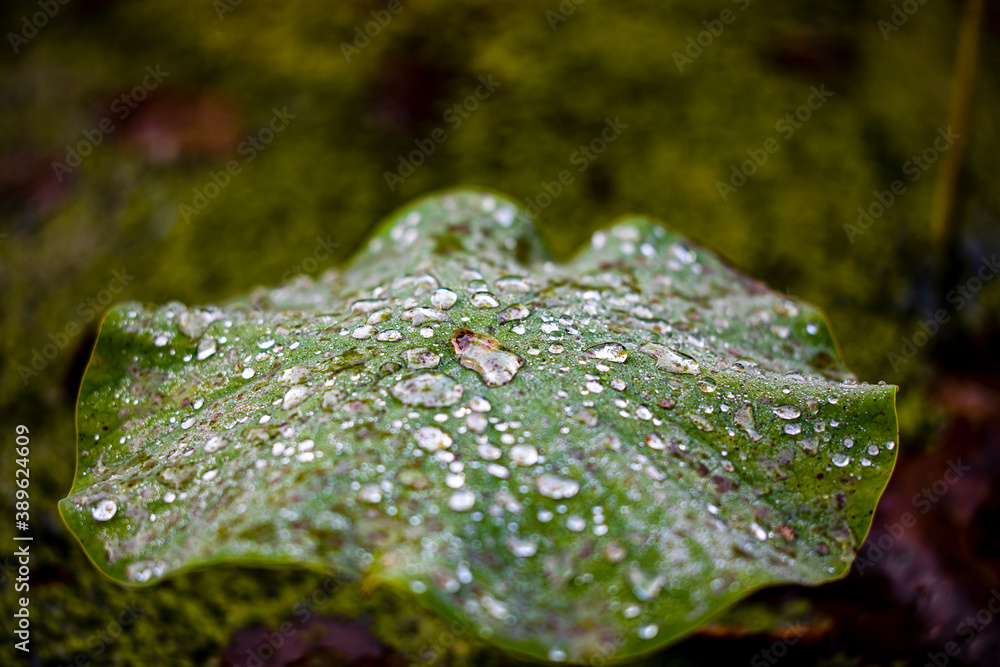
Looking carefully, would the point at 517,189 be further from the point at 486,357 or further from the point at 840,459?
the point at 840,459

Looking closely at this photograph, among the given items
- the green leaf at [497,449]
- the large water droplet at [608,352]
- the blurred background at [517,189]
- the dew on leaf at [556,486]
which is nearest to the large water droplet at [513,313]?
the green leaf at [497,449]

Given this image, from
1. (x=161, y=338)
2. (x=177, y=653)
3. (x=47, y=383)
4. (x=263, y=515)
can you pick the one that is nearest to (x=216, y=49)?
(x=47, y=383)

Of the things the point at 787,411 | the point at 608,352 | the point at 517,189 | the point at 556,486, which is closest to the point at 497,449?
the point at 556,486

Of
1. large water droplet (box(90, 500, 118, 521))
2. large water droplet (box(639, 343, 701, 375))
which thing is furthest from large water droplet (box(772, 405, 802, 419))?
large water droplet (box(90, 500, 118, 521))

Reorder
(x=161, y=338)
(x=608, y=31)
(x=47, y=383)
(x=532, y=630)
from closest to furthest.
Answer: (x=532, y=630) < (x=161, y=338) < (x=47, y=383) < (x=608, y=31)

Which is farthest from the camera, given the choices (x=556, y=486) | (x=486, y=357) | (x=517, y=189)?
(x=517, y=189)

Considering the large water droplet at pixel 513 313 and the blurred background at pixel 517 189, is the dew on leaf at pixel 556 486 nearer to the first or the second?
the large water droplet at pixel 513 313

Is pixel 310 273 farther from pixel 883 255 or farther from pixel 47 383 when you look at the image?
pixel 883 255
